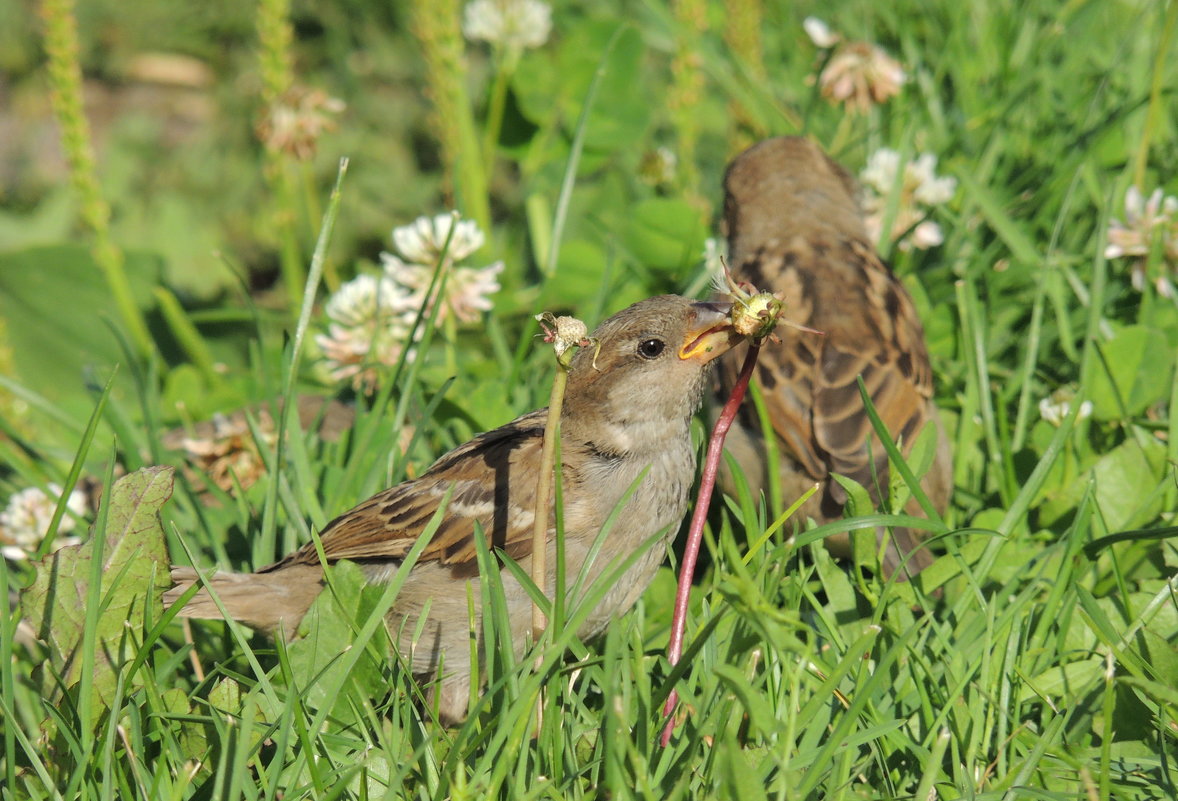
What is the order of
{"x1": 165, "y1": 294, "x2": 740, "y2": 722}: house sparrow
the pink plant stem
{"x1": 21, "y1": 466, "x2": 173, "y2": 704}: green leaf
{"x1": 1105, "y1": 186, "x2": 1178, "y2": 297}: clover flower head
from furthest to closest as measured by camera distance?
{"x1": 1105, "y1": 186, "x2": 1178, "y2": 297}: clover flower head
{"x1": 165, "y1": 294, "x2": 740, "y2": 722}: house sparrow
{"x1": 21, "y1": 466, "x2": 173, "y2": 704}: green leaf
the pink plant stem

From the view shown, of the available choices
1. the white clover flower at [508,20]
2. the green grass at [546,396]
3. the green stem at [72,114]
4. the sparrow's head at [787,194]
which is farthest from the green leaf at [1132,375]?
the green stem at [72,114]

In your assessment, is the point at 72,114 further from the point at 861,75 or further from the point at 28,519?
the point at 861,75

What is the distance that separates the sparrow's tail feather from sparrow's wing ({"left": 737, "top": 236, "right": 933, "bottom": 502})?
1.39 m

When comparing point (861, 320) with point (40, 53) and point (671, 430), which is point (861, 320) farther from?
point (40, 53)

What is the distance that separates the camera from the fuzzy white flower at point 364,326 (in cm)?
370

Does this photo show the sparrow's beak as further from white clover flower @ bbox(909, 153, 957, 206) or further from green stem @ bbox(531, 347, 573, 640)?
white clover flower @ bbox(909, 153, 957, 206)

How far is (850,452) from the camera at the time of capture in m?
3.25

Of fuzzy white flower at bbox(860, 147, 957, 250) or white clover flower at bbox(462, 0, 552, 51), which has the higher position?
white clover flower at bbox(462, 0, 552, 51)

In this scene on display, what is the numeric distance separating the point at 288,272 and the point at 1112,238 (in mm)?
2836

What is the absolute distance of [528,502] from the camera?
278 centimetres

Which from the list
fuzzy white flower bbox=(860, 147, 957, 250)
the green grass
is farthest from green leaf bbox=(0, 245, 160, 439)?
fuzzy white flower bbox=(860, 147, 957, 250)

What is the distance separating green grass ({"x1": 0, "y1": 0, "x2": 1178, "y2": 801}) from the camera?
2.18 metres

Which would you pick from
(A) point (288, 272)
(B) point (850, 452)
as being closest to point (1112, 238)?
(B) point (850, 452)

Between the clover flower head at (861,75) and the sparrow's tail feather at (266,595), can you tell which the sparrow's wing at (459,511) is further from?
the clover flower head at (861,75)
